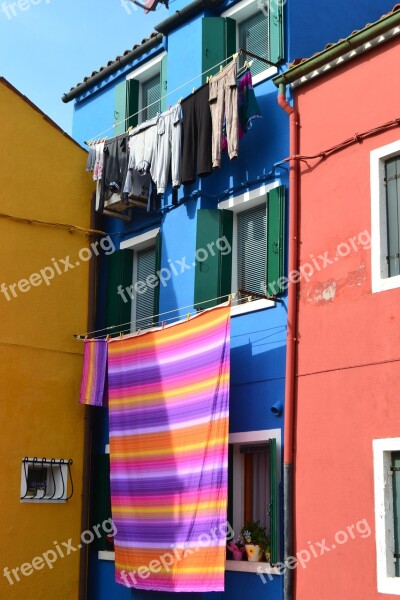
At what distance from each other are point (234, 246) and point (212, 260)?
417mm

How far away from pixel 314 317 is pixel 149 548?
12.1 ft

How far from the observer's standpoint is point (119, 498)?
42.0 feet

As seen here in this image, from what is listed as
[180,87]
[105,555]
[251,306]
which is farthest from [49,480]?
[180,87]

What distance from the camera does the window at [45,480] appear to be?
43.9 ft

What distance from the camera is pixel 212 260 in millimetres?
12797

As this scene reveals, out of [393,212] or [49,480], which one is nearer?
[393,212]

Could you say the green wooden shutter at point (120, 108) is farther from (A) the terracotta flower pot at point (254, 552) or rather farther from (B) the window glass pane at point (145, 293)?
(A) the terracotta flower pot at point (254, 552)

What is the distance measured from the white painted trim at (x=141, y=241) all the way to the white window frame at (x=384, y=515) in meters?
5.68

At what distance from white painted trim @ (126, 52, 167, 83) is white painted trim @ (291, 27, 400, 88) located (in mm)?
4261

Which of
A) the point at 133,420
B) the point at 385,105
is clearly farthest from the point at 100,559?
the point at 385,105

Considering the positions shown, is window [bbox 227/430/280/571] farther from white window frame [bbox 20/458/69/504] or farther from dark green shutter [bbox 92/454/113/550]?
white window frame [bbox 20/458/69/504]

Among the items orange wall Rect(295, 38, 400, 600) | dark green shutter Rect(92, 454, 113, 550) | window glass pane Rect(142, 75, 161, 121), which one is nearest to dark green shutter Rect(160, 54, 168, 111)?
window glass pane Rect(142, 75, 161, 121)

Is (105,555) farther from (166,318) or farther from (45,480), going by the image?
(166,318)

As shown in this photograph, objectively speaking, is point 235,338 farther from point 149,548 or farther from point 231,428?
point 149,548
